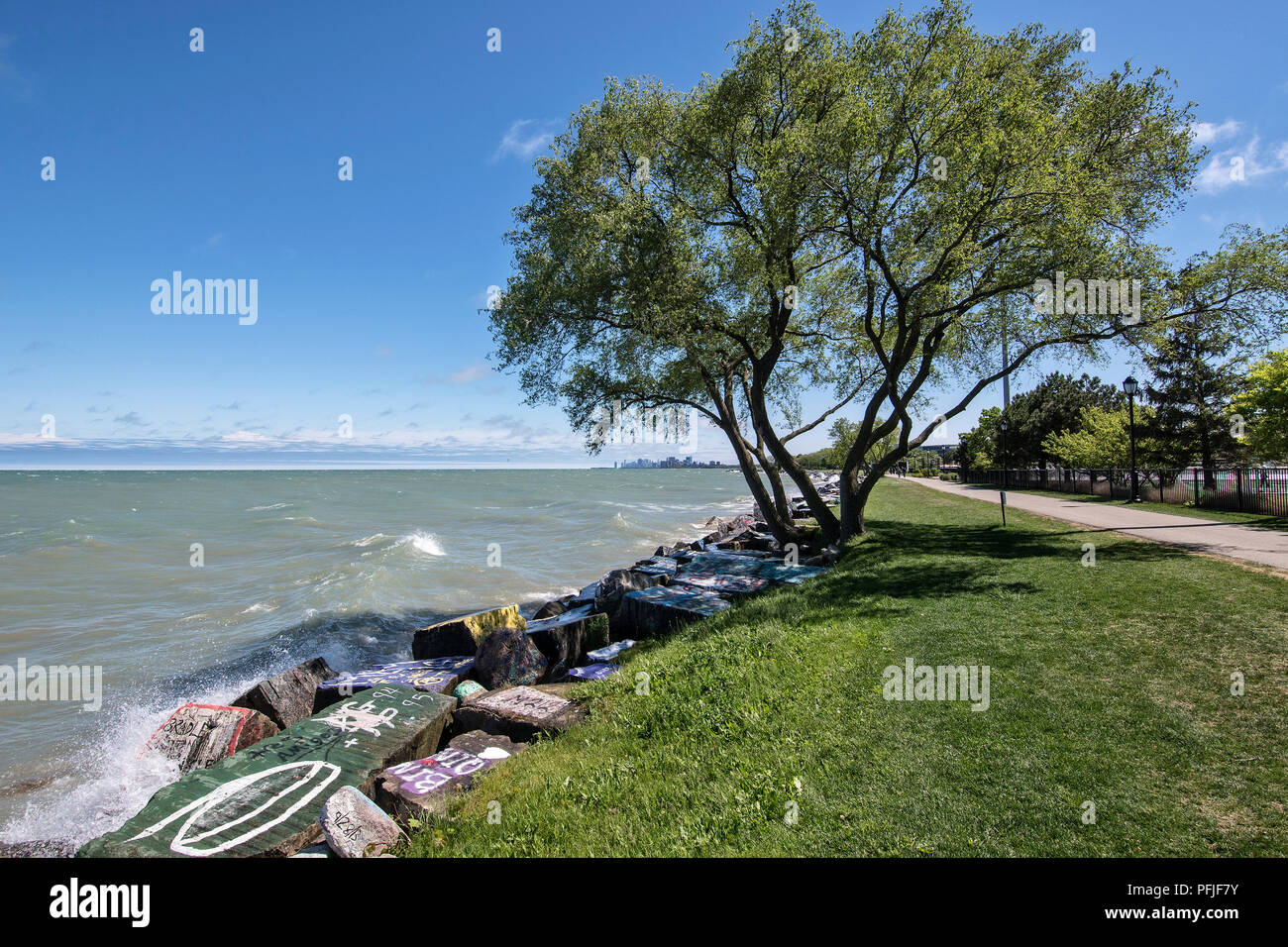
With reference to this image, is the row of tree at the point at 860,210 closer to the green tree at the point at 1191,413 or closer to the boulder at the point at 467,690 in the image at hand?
the boulder at the point at 467,690

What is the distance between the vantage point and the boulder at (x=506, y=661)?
8.83 metres

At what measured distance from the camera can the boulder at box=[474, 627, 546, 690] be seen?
8828 mm

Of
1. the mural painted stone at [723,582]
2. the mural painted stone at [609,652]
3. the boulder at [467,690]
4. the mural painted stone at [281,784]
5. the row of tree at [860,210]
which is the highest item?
the row of tree at [860,210]

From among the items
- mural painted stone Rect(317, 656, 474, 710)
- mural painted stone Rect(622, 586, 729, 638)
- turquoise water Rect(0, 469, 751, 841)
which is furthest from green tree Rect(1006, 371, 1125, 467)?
mural painted stone Rect(317, 656, 474, 710)

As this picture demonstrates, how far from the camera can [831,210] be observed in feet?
45.5

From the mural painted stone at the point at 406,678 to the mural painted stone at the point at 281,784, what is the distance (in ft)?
3.50

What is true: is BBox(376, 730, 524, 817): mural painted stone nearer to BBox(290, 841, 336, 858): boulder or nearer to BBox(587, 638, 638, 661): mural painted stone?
BBox(290, 841, 336, 858): boulder

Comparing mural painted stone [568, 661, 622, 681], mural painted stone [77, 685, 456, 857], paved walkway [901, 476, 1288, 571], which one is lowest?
mural painted stone [568, 661, 622, 681]

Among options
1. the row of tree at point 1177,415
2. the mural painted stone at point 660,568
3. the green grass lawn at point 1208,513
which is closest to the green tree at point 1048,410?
the row of tree at point 1177,415

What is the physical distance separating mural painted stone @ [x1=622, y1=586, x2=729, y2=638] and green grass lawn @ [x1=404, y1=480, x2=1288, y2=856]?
5.57ft

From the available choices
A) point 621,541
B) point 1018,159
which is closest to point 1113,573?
point 1018,159

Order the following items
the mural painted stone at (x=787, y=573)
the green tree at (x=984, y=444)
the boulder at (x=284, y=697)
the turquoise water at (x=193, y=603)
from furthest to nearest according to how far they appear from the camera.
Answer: the green tree at (x=984, y=444), the mural painted stone at (x=787, y=573), the boulder at (x=284, y=697), the turquoise water at (x=193, y=603)

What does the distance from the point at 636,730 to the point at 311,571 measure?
1896 centimetres
